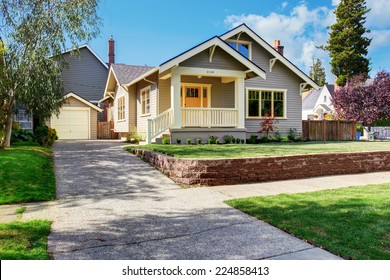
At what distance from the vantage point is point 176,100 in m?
14.4

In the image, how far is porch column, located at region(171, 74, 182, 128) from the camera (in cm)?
1433

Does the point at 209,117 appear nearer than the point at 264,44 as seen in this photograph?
Yes

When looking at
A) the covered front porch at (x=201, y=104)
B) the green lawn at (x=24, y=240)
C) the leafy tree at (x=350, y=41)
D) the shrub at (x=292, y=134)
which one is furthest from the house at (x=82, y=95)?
the leafy tree at (x=350, y=41)

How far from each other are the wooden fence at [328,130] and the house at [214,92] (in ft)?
2.80

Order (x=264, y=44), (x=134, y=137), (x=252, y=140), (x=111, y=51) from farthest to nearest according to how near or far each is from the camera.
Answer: (x=111, y=51) → (x=264, y=44) → (x=134, y=137) → (x=252, y=140)

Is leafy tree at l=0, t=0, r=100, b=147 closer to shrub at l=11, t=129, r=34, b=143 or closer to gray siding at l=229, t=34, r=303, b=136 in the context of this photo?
shrub at l=11, t=129, r=34, b=143

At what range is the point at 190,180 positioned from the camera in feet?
25.2

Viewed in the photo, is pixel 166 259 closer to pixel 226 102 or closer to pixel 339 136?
pixel 226 102

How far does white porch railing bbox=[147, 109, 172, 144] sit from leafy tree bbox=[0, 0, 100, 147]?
4480 mm

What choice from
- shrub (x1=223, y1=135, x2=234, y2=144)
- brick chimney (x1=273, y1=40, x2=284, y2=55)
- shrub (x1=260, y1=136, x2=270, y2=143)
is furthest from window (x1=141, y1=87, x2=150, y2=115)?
brick chimney (x1=273, y1=40, x2=284, y2=55)

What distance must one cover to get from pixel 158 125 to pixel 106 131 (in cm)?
1145

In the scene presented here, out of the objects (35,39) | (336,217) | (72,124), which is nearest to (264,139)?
(35,39)

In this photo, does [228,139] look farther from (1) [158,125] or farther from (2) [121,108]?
Result: (2) [121,108]

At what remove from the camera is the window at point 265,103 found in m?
18.7
